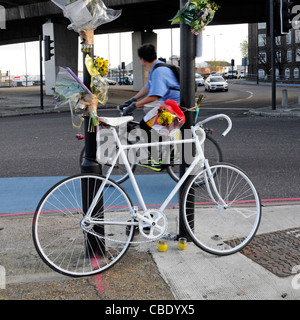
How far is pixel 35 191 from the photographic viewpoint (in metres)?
6.14

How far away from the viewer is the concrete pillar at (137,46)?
129 ft

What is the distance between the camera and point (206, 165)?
3.84 m

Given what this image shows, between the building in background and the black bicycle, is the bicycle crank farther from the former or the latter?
the building in background

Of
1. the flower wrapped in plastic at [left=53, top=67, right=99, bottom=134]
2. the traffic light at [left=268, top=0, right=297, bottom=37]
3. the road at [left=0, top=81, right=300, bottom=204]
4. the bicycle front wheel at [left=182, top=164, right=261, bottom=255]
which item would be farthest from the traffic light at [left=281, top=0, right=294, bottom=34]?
the flower wrapped in plastic at [left=53, top=67, right=99, bottom=134]

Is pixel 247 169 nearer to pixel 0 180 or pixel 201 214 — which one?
pixel 201 214

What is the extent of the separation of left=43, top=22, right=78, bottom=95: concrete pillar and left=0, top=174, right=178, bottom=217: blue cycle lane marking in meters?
26.6

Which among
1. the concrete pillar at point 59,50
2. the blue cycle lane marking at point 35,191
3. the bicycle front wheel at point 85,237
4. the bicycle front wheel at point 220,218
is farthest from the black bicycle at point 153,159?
the concrete pillar at point 59,50

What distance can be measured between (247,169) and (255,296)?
4408 millimetres

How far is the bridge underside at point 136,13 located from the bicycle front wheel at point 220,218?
26303 mm

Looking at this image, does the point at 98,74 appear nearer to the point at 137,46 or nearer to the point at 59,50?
Result: the point at 59,50

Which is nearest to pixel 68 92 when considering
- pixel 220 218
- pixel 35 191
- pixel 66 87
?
pixel 66 87

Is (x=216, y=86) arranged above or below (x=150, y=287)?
above
